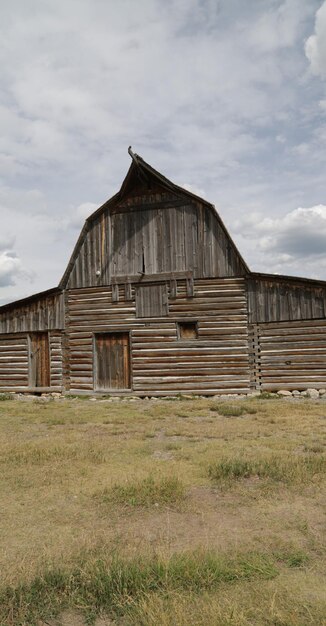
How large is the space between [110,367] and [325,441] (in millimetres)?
11481

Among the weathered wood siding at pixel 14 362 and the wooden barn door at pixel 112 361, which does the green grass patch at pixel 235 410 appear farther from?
the weathered wood siding at pixel 14 362

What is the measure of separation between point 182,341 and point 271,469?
1132cm

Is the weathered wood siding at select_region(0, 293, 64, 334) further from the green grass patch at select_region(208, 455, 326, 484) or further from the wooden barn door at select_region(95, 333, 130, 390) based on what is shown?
the green grass patch at select_region(208, 455, 326, 484)

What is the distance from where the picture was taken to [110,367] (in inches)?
749

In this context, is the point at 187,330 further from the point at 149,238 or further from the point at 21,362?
the point at 21,362

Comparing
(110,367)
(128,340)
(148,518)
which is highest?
(128,340)

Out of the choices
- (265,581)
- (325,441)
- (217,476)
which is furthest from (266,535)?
(325,441)

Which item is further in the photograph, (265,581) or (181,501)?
(181,501)

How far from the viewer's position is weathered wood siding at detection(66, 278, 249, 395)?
1770 cm

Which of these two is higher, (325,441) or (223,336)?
(223,336)

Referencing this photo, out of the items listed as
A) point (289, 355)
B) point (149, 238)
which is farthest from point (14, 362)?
point (289, 355)

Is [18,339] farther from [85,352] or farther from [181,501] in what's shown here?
[181,501]

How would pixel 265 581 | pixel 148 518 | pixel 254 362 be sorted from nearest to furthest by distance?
pixel 265 581 < pixel 148 518 < pixel 254 362

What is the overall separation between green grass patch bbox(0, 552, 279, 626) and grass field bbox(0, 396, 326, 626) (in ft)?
0.04
